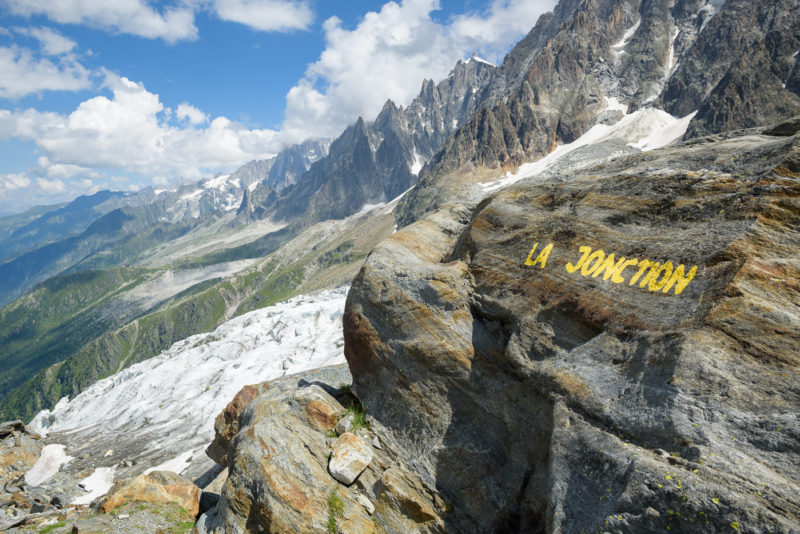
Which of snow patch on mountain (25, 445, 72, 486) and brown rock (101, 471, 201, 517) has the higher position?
brown rock (101, 471, 201, 517)

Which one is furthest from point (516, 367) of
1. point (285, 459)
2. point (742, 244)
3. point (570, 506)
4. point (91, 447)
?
point (91, 447)

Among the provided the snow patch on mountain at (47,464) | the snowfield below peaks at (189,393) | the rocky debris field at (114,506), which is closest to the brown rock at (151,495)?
the rocky debris field at (114,506)

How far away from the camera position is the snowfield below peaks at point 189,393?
144ft

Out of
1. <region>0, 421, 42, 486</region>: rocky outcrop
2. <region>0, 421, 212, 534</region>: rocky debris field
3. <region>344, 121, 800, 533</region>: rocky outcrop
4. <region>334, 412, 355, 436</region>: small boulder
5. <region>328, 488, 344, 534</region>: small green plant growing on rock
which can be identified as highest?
<region>344, 121, 800, 533</region>: rocky outcrop

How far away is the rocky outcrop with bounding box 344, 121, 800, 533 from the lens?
8.70m

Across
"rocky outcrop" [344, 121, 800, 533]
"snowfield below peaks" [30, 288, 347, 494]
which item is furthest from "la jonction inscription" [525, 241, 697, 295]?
"snowfield below peaks" [30, 288, 347, 494]

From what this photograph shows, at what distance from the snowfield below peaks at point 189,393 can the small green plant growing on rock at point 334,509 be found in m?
27.5

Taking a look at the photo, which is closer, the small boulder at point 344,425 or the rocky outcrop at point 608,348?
the rocky outcrop at point 608,348

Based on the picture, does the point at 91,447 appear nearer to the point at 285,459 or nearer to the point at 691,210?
the point at 285,459

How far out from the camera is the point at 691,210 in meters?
12.3

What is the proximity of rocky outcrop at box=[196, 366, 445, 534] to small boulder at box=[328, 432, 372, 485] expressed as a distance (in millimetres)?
36

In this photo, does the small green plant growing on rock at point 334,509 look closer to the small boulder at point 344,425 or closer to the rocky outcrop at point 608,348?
the small boulder at point 344,425

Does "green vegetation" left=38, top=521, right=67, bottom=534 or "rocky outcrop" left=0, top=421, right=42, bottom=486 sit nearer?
"green vegetation" left=38, top=521, right=67, bottom=534

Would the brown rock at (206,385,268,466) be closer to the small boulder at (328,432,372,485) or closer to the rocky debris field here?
the rocky debris field
